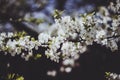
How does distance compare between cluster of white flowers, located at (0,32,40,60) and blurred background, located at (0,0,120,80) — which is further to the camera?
blurred background, located at (0,0,120,80)

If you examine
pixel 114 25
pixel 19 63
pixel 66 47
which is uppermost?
pixel 19 63

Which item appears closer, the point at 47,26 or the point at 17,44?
the point at 17,44

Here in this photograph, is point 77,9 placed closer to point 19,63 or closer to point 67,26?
point 19,63

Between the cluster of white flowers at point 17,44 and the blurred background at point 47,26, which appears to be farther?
the blurred background at point 47,26

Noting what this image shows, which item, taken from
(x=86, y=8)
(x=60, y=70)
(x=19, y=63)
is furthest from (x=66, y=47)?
(x=60, y=70)

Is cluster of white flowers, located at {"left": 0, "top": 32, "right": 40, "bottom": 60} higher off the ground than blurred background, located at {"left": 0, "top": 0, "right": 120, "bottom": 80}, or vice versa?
blurred background, located at {"left": 0, "top": 0, "right": 120, "bottom": 80}

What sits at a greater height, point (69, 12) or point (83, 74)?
point (69, 12)

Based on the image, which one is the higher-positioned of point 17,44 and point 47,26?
point 47,26

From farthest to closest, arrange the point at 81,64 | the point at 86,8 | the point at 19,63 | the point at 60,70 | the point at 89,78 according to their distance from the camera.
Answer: the point at 60,70 < the point at 81,64 < the point at 89,78 < the point at 86,8 < the point at 19,63

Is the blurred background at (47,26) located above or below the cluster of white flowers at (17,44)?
above

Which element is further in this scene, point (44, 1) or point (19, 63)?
point (44, 1)

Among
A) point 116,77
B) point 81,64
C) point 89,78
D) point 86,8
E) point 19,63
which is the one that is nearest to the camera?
point 116,77
